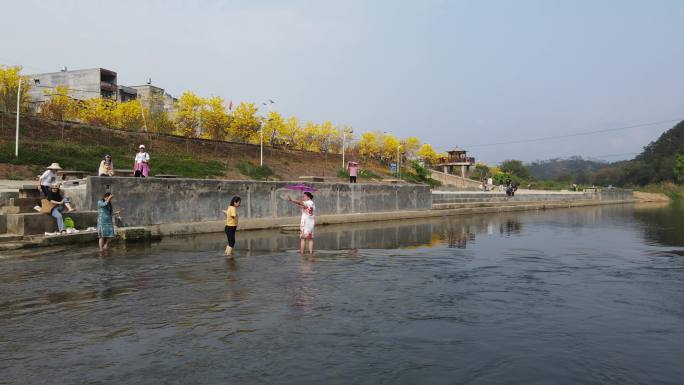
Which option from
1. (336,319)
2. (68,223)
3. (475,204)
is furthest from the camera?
(475,204)

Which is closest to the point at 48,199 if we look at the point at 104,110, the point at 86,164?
the point at 86,164

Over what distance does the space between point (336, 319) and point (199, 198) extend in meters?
13.7

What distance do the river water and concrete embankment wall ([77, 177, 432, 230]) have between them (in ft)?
12.9

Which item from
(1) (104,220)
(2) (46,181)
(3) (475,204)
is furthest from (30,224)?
(3) (475,204)

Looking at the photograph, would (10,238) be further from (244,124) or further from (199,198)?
(244,124)

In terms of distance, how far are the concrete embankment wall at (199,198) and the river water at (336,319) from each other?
3924mm

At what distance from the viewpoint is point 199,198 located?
20078mm

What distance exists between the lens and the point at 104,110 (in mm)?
46281

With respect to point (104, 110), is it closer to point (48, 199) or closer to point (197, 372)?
point (48, 199)

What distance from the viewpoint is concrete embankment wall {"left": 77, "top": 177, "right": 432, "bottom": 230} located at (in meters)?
17.5

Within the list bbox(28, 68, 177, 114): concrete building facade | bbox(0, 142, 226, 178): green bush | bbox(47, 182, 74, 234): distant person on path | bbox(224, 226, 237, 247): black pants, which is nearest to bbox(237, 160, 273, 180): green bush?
bbox(0, 142, 226, 178): green bush

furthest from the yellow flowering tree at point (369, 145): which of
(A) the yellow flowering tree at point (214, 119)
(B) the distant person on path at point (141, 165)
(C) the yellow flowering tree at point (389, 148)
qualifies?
(B) the distant person on path at point (141, 165)

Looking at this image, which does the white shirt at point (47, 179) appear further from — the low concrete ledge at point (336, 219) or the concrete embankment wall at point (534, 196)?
the concrete embankment wall at point (534, 196)

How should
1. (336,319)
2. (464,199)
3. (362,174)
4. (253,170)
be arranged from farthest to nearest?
(362,174)
(253,170)
(464,199)
(336,319)
